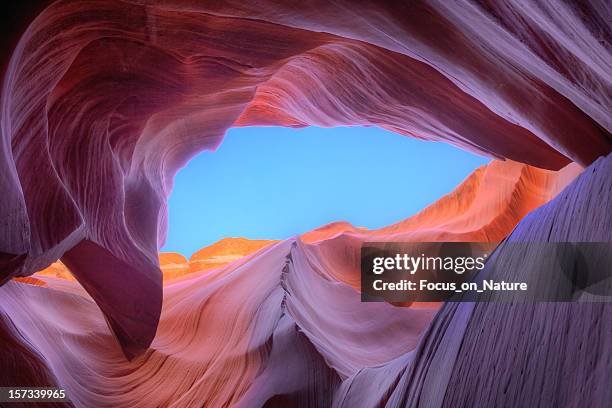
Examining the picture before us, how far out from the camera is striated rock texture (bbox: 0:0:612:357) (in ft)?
7.15

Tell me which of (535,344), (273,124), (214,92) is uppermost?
(273,124)

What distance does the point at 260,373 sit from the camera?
4.54 metres

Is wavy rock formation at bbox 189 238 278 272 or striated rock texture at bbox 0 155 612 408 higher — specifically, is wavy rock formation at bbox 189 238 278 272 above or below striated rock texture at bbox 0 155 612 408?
above

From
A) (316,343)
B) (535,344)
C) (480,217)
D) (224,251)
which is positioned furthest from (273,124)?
(224,251)

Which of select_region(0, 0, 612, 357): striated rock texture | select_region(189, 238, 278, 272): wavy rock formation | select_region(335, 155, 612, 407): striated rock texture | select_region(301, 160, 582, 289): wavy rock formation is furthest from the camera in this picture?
select_region(189, 238, 278, 272): wavy rock formation

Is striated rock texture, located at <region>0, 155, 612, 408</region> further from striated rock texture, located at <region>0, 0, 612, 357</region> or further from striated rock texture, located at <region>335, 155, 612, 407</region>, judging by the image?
striated rock texture, located at <region>0, 0, 612, 357</region>

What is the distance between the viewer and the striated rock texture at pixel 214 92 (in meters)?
2.18

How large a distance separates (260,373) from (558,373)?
11.4 ft

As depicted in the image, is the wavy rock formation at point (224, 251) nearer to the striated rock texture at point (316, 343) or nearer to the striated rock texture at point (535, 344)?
the striated rock texture at point (316, 343)

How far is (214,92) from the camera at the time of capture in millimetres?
4258

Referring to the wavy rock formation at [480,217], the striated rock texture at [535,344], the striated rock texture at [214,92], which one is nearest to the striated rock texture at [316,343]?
the striated rock texture at [535,344]

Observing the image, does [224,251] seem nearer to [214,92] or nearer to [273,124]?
[273,124]

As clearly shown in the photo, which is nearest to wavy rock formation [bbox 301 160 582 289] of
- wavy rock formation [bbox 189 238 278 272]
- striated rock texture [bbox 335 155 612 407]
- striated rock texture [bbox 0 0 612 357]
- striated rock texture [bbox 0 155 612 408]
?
striated rock texture [bbox 0 155 612 408]

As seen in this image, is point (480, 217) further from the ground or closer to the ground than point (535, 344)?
further from the ground
